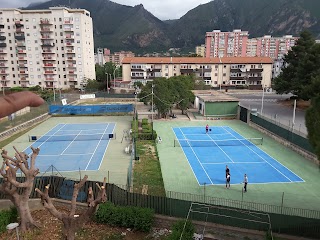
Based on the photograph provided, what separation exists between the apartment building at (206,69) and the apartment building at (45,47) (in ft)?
46.9

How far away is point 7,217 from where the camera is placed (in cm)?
1357

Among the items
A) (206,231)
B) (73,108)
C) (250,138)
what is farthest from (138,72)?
(206,231)

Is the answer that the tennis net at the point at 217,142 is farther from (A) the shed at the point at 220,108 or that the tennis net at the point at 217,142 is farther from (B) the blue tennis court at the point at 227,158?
(A) the shed at the point at 220,108

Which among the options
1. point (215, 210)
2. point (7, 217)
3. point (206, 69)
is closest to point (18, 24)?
point (206, 69)

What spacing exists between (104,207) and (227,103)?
31.6 m

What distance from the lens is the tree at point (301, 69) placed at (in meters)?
44.7

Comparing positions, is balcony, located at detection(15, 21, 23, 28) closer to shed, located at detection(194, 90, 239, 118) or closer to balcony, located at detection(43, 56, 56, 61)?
balcony, located at detection(43, 56, 56, 61)

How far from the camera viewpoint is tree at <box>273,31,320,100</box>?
4466 cm

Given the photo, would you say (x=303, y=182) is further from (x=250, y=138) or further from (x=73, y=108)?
(x=73, y=108)

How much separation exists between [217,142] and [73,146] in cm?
1470

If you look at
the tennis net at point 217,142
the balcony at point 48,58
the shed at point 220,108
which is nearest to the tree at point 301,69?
the shed at point 220,108

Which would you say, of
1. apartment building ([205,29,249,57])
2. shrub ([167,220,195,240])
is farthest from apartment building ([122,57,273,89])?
shrub ([167,220,195,240])

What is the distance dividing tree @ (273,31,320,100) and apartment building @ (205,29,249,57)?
81347 mm

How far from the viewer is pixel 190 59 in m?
79.1
